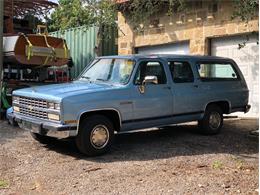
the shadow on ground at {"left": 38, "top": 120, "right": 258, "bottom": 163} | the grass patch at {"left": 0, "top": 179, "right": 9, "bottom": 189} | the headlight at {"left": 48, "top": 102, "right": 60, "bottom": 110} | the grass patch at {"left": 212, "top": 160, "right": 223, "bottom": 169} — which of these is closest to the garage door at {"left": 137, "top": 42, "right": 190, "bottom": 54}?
the shadow on ground at {"left": 38, "top": 120, "right": 258, "bottom": 163}

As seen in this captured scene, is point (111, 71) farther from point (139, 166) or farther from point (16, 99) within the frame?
point (139, 166)

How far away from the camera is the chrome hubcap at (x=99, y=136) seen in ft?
27.0

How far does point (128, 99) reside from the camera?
8656 mm

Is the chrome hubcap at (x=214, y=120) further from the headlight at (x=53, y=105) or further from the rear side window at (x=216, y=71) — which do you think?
the headlight at (x=53, y=105)

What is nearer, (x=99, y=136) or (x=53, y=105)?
(x=53, y=105)

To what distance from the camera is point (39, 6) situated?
15586 mm

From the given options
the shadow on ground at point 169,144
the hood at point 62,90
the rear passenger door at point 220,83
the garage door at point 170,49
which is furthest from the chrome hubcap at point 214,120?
the garage door at point 170,49

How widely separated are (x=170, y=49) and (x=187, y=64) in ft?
17.9

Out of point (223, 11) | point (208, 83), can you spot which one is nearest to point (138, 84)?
point (208, 83)

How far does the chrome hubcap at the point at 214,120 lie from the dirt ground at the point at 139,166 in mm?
273

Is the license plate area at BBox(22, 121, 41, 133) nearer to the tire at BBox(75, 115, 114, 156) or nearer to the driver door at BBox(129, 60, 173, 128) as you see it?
the tire at BBox(75, 115, 114, 156)

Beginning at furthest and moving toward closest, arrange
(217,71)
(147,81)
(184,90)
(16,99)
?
(217,71) < (184,90) < (16,99) < (147,81)

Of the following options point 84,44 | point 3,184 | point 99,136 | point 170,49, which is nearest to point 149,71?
point 99,136

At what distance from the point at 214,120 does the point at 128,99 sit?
269 cm
